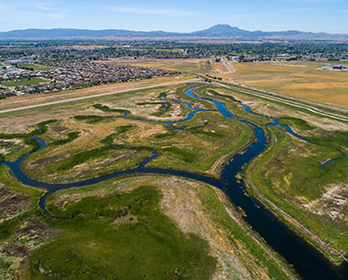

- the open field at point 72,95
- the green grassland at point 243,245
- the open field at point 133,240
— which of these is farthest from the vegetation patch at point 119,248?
the open field at point 72,95

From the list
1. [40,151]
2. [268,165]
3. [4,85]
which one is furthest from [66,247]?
[4,85]

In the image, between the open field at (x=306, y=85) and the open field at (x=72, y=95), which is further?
A: the open field at (x=306, y=85)

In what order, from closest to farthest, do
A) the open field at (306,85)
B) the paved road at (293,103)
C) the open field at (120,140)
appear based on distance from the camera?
the open field at (120,140)
the paved road at (293,103)
the open field at (306,85)

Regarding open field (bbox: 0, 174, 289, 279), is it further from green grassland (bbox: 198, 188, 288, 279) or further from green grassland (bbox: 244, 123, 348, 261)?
green grassland (bbox: 244, 123, 348, 261)

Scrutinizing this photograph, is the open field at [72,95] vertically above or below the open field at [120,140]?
above

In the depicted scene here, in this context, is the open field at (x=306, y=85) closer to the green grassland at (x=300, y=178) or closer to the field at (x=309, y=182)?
the field at (x=309, y=182)

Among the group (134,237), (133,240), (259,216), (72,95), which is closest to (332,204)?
(259,216)

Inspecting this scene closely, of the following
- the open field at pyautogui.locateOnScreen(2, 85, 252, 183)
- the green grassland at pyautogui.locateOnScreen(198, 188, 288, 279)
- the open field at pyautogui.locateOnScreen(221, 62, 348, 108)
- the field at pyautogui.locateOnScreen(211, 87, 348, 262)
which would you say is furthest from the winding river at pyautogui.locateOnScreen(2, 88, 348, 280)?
the open field at pyautogui.locateOnScreen(221, 62, 348, 108)

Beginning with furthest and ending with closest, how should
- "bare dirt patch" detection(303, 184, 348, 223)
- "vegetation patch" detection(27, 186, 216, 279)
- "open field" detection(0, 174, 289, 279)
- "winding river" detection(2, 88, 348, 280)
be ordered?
1. "bare dirt patch" detection(303, 184, 348, 223)
2. "winding river" detection(2, 88, 348, 280)
3. "open field" detection(0, 174, 289, 279)
4. "vegetation patch" detection(27, 186, 216, 279)

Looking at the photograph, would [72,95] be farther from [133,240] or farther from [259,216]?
[259,216]
